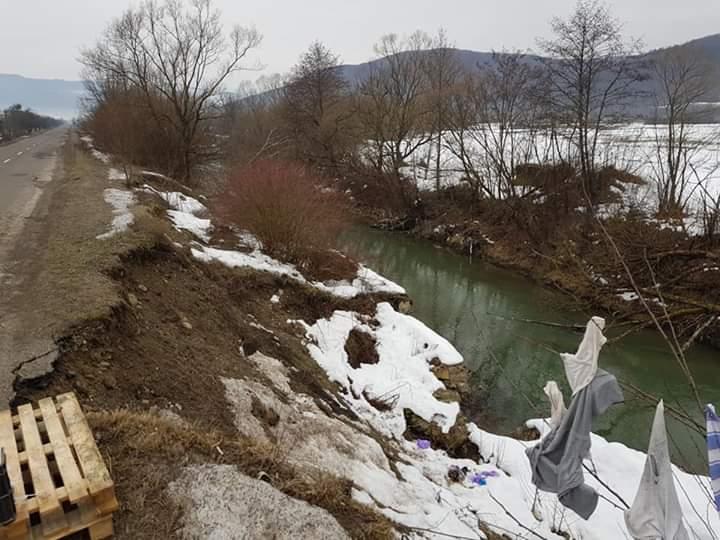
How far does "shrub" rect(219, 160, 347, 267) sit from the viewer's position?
508 inches

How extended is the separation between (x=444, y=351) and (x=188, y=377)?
586 cm

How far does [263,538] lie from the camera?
3.08 meters

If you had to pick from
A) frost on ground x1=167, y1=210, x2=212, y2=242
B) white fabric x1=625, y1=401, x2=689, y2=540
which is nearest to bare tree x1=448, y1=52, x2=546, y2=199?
frost on ground x1=167, y1=210, x2=212, y2=242

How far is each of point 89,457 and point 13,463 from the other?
0.46m

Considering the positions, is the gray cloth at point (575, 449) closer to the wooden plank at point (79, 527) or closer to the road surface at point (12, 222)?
the wooden plank at point (79, 527)

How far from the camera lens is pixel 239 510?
3.21 m

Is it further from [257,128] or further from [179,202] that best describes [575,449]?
[257,128]

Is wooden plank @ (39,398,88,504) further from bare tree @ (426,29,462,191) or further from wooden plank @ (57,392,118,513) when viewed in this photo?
bare tree @ (426,29,462,191)

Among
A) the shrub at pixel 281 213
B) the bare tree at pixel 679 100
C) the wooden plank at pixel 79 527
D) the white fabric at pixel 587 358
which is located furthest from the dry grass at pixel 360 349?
the bare tree at pixel 679 100

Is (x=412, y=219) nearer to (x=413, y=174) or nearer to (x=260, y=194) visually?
(x=413, y=174)

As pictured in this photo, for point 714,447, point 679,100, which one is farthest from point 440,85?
point 714,447

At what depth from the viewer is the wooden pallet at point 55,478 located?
2.60 metres

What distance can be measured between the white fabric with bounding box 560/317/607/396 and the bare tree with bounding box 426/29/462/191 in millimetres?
24092

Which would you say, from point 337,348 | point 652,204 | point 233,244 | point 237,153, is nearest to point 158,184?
point 233,244
